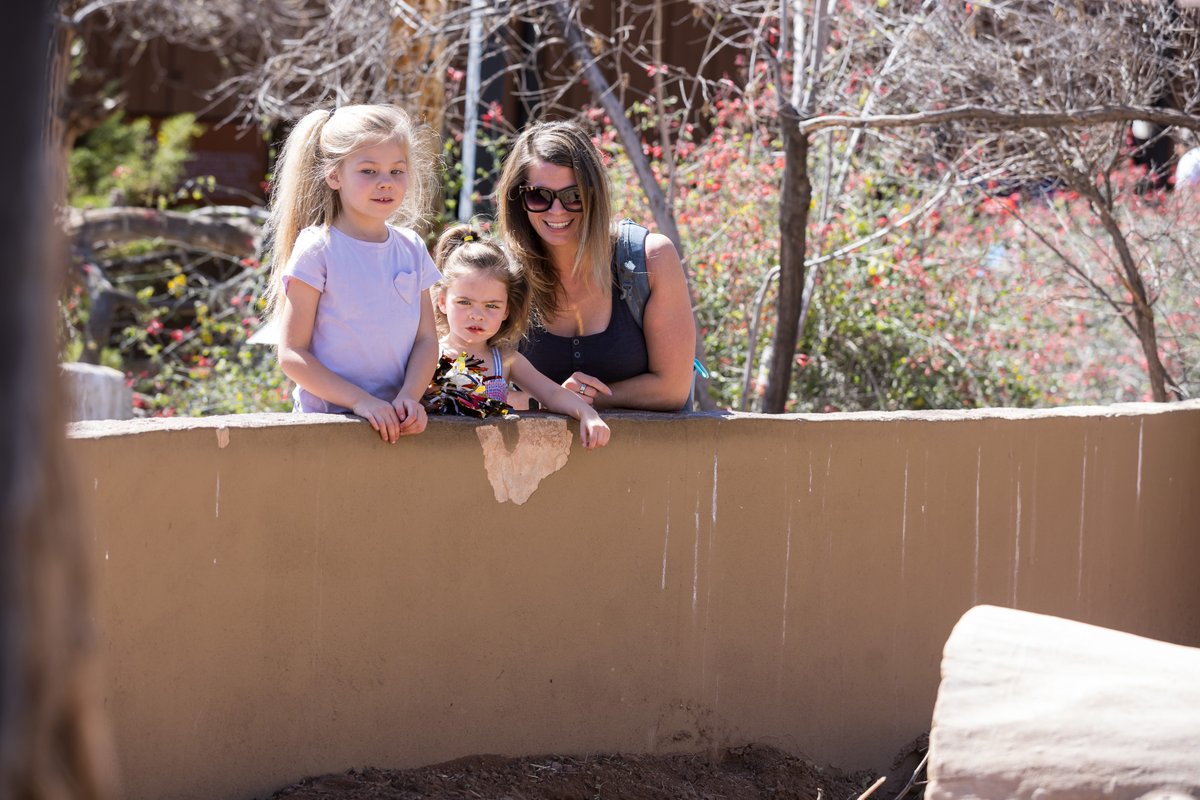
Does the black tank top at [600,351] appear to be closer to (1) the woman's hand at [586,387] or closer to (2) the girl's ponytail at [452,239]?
(1) the woman's hand at [586,387]

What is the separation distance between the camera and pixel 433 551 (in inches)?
126

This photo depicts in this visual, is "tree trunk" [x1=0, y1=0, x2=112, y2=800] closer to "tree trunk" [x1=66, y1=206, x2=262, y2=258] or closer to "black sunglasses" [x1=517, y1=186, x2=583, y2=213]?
"black sunglasses" [x1=517, y1=186, x2=583, y2=213]

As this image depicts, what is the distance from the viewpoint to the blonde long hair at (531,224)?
11.4 ft

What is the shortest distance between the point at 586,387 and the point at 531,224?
1.49ft

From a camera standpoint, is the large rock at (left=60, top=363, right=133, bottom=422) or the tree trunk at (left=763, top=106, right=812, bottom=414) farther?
the large rock at (left=60, top=363, right=133, bottom=422)

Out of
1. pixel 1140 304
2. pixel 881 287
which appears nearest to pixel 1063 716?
pixel 1140 304

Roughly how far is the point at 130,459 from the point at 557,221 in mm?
1235

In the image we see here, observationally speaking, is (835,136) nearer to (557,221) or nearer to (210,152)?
(557,221)

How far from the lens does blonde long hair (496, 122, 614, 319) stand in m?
3.48

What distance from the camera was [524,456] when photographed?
10.8ft

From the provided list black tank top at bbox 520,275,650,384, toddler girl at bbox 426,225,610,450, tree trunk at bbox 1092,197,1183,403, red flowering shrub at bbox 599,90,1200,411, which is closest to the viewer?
toddler girl at bbox 426,225,610,450

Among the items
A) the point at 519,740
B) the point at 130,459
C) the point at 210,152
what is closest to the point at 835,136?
the point at 519,740

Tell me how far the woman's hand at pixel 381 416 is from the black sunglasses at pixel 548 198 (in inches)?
28.5

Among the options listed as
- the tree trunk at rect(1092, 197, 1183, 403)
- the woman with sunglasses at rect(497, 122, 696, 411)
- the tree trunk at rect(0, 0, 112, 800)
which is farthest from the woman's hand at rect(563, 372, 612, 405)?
the tree trunk at rect(1092, 197, 1183, 403)
